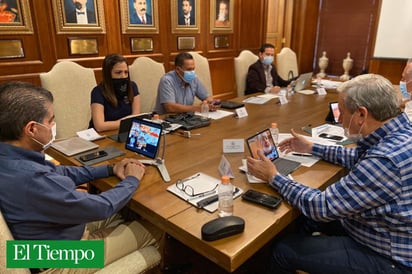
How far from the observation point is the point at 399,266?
3.52 feet

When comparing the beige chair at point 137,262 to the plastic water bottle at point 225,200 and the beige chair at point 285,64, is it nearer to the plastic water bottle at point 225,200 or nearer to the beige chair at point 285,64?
the plastic water bottle at point 225,200

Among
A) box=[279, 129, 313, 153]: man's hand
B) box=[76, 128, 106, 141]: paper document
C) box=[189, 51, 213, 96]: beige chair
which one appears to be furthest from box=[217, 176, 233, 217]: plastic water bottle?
box=[189, 51, 213, 96]: beige chair

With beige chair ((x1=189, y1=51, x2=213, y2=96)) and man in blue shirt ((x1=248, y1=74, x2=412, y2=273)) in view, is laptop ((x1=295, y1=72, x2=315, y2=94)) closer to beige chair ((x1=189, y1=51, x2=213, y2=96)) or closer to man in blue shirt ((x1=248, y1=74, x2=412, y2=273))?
beige chair ((x1=189, y1=51, x2=213, y2=96))

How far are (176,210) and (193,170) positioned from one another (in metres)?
0.34

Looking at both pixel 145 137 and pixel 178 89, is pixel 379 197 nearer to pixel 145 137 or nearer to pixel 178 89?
pixel 145 137

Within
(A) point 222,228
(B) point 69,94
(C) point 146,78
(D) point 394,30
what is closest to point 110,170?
(A) point 222,228

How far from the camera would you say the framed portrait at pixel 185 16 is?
4035 mm

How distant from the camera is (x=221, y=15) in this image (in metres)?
4.63

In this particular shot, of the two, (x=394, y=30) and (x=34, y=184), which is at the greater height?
(x=394, y=30)

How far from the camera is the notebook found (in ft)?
5.42

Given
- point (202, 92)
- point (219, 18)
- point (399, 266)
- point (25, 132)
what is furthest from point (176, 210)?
point (219, 18)

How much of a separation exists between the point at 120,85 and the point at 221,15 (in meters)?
2.92

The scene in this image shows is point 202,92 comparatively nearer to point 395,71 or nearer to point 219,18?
point 219,18

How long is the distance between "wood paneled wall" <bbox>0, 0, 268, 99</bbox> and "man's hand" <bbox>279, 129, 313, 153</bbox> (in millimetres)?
2497
